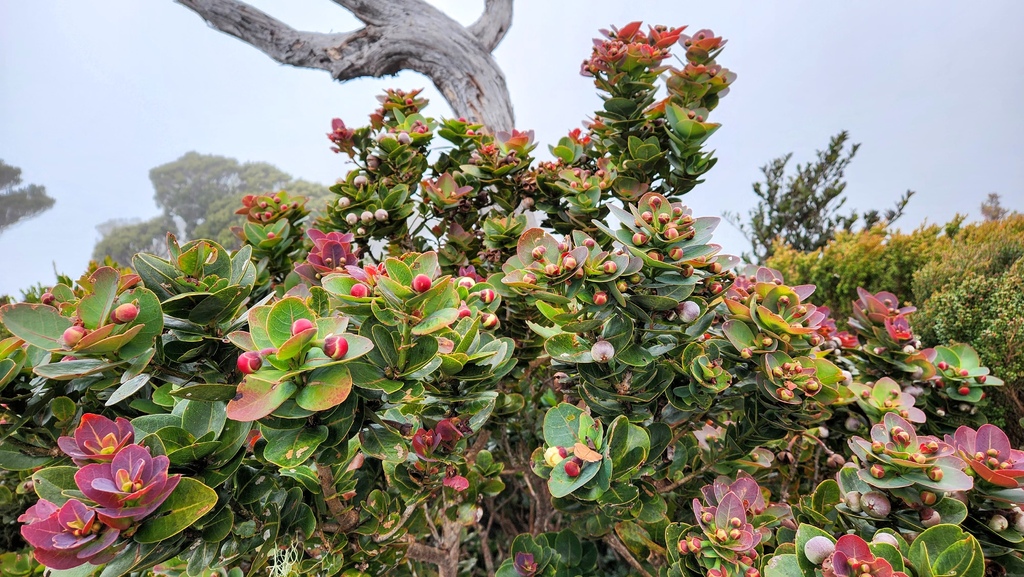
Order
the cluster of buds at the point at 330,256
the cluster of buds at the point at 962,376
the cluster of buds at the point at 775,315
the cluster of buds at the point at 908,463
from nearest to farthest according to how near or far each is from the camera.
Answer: the cluster of buds at the point at 908,463 < the cluster of buds at the point at 775,315 < the cluster of buds at the point at 330,256 < the cluster of buds at the point at 962,376

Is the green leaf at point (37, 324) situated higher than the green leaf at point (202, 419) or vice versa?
the green leaf at point (37, 324)

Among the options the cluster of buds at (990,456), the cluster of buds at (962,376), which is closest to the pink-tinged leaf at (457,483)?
the cluster of buds at (990,456)

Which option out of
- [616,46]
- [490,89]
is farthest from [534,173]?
[490,89]

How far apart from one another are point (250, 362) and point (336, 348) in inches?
4.0

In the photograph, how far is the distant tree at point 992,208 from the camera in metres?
3.84

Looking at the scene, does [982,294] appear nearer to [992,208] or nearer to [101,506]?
[101,506]

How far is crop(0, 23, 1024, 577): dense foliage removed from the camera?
57 centimetres

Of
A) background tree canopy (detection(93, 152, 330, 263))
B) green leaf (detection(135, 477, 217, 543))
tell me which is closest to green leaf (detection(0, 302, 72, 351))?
green leaf (detection(135, 477, 217, 543))

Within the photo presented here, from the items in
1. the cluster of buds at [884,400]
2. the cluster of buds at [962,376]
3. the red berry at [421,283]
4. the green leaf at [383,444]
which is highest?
the cluster of buds at [962,376]

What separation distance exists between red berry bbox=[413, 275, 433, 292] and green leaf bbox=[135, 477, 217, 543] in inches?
13.1

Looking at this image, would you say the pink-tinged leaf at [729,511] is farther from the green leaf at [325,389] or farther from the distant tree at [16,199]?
the distant tree at [16,199]

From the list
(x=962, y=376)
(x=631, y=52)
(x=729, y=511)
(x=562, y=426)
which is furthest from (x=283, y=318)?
(x=962, y=376)

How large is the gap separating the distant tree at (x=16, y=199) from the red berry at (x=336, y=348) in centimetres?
582

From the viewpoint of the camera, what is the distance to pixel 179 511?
538 millimetres
